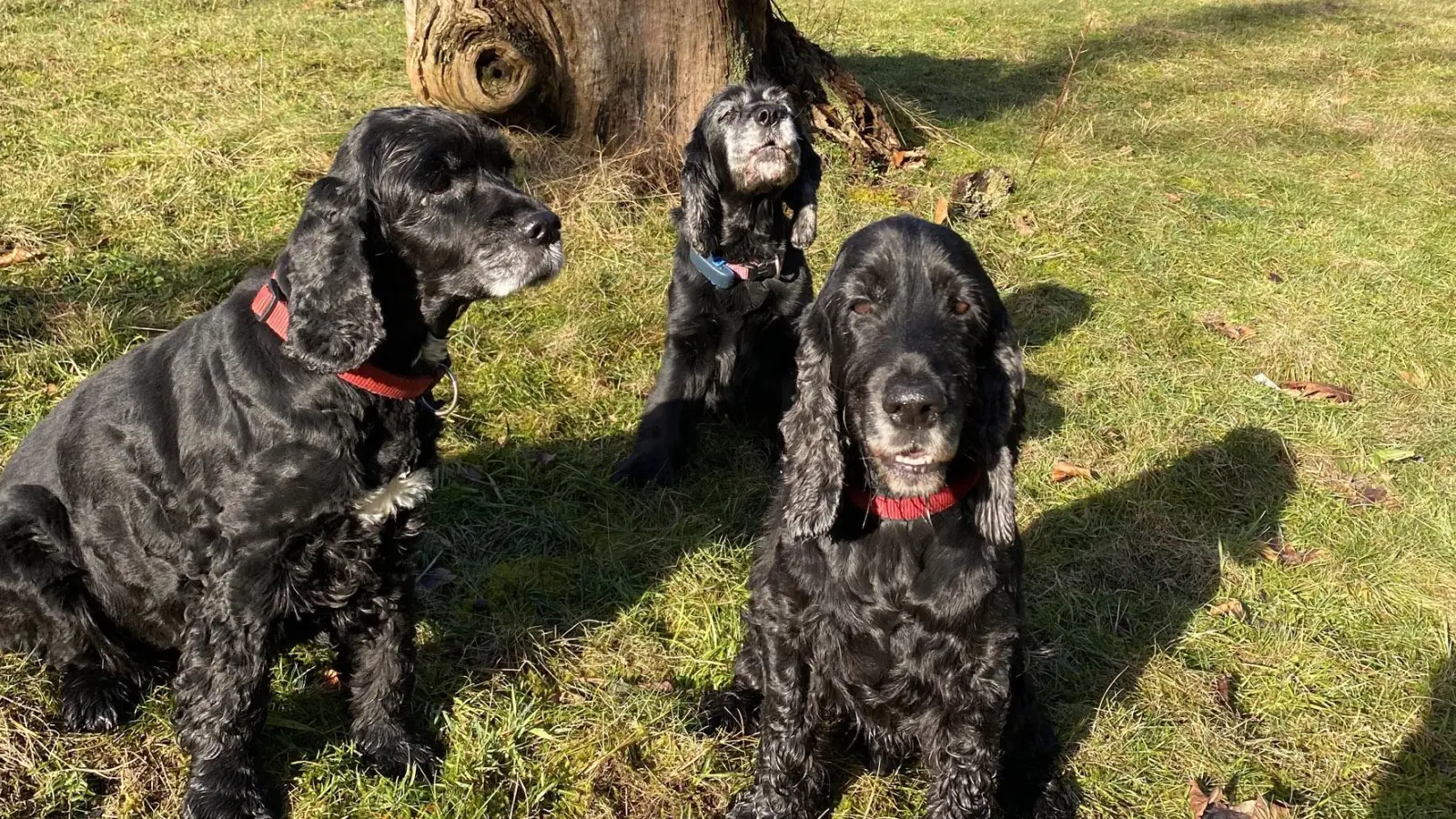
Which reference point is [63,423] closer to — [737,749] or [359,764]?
[359,764]

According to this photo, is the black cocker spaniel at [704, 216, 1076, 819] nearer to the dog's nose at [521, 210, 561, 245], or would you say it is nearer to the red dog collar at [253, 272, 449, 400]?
the dog's nose at [521, 210, 561, 245]

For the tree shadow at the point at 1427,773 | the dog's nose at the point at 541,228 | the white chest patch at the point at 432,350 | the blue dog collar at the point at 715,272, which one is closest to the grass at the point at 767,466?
the tree shadow at the point at 1427,773

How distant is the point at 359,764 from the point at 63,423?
1.53m

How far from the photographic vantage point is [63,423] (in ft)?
11.1

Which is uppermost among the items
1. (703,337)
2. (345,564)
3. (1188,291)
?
(345,564)

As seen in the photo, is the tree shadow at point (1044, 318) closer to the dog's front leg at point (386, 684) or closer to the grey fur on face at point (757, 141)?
the grey fur on face at point (757, 141)

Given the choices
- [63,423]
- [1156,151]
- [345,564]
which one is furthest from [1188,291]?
[63,423]

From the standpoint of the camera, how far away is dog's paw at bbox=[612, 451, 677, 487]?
5066 mm

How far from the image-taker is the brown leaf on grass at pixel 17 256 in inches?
229

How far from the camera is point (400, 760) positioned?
11.2 ft

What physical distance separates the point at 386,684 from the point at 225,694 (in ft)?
1.71

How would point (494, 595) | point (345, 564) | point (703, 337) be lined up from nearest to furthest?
point (345, 564) → point (494, 595) → point (703, 337)

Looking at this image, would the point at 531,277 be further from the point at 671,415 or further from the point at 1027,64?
the point at 1027,64

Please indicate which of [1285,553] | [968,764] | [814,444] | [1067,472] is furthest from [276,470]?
[1285,553]
